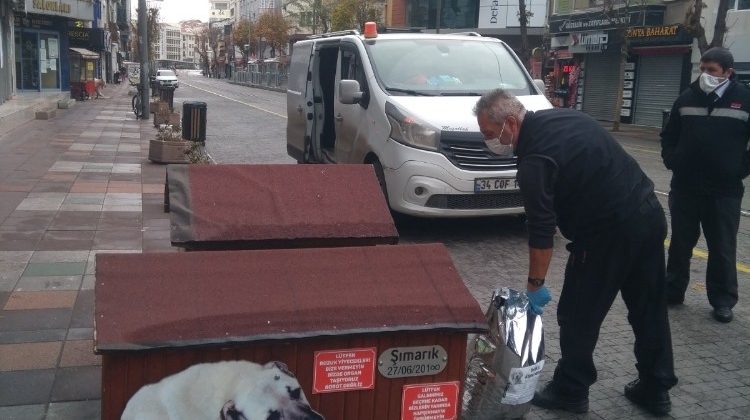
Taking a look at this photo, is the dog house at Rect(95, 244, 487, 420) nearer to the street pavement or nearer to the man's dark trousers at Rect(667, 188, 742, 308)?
the street pavement

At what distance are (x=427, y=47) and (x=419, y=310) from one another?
20.1 feet

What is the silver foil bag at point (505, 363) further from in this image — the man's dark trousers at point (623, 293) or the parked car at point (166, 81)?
the parked car at point (166, 81)

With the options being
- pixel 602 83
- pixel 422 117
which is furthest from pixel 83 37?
pixel 422 117

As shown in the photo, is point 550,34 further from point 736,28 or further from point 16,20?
point 16,20

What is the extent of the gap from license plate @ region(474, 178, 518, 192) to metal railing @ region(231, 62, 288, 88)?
61.1 metres

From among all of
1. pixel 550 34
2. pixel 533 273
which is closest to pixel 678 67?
pixel 550 34

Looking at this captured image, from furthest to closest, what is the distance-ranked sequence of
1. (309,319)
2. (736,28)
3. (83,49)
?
(83,49), (736,28), (309,319)

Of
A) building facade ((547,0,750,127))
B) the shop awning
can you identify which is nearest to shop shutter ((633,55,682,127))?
building facade ((547,0,750,127))

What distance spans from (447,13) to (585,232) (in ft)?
176

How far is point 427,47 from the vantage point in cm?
898

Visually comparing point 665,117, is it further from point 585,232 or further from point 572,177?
point 572,177

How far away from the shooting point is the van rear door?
419 inches

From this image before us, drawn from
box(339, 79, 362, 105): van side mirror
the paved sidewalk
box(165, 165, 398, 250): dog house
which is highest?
box(339, 79, 362, 105): van side mirror

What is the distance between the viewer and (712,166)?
5.54 m
